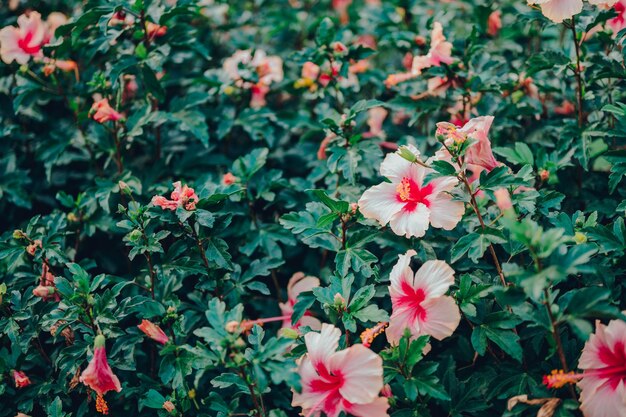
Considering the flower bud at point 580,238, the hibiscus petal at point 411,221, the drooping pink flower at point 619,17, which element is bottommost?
the hibiscus petal at point 411,221

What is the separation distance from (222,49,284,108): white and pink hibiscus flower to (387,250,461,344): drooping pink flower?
120cm

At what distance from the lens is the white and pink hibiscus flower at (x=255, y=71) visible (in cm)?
243

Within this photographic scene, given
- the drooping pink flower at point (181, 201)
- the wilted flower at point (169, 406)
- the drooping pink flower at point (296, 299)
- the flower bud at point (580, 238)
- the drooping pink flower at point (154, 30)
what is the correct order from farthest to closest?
the drooping pink flower at point (154, 30) → the drooping pink flower at point (296, 299) → the drooping pink flower at point (181, 201) → the wilted flower at point (169, 406) → the flower bud at point (580, 238)

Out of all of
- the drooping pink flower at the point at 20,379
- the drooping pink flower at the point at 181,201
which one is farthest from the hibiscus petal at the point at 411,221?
the drooping pink flower at the point at 20,379

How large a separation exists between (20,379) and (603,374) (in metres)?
1.70

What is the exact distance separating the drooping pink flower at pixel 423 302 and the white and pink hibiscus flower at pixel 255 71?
1.20m

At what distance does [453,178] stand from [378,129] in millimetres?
969

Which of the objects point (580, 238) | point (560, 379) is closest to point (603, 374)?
point (560, 379)

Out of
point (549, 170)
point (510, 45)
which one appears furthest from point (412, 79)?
point (549, 170)

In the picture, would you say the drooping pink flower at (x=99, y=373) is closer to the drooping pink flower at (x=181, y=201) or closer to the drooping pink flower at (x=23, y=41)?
the drooping pink flower at (x=181, y=201)

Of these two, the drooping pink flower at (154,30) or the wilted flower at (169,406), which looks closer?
the wilted flower at (169,406)

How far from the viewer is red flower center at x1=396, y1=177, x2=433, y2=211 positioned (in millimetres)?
1726

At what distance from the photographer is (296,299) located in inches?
78.0

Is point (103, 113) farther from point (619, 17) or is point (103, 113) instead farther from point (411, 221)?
point (619, 17)
